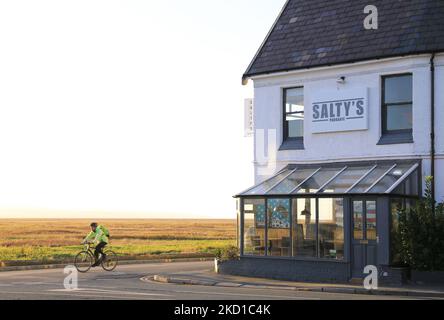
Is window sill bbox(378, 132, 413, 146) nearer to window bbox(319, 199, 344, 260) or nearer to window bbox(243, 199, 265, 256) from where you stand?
window bbox(319, 199, 344, 260)

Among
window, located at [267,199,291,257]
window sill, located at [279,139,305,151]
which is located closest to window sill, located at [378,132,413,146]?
window sill, located at [279,139,305,151]

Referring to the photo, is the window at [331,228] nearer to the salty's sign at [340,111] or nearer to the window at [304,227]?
the window at [304,227]

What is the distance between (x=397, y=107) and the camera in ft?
94.2

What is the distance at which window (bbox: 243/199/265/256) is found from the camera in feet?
95.7

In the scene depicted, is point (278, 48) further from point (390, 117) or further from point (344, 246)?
point (344, 246)

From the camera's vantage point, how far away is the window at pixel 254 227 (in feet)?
95.7

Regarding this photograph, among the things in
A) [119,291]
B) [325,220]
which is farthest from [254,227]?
[119,291]

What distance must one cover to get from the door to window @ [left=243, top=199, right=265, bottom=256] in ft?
11.9

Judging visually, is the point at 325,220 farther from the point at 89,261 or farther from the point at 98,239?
the point at 89,261

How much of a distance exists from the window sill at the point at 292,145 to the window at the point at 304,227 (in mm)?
3411

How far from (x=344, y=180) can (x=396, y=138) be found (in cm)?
229

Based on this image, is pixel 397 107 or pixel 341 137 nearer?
pixel 397 107

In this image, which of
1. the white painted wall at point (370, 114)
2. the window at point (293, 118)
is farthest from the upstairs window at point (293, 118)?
the white painted wall at point (370, 114)

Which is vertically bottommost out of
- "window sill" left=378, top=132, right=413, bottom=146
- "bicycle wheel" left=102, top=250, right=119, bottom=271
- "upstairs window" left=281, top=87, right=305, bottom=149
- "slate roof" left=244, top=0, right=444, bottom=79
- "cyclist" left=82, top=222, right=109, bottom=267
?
"bicycle wheel" left=102, top=250, right=119, bottom=271
